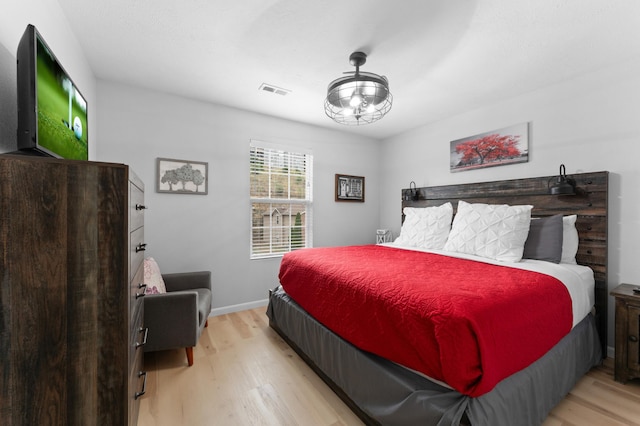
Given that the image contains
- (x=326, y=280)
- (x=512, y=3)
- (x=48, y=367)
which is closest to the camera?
(x=48, y=367)

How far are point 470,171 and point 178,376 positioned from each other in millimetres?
3658

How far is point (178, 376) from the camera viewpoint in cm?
206

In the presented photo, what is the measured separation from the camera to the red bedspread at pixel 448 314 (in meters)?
1.16

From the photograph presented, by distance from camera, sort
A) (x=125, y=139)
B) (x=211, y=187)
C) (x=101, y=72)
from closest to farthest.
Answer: (x=101, y=72), (x=125, y=139), (x=211, y=187)

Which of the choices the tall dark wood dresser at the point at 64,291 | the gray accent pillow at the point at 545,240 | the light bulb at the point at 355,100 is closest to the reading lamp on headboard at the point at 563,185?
the gray accent pillow at the point at 545,240

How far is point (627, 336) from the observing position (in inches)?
78.0

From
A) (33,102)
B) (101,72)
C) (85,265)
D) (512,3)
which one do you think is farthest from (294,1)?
(101,72)

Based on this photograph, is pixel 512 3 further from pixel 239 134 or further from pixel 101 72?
pixel 101 72

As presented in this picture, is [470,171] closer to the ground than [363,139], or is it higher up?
closer to the ground

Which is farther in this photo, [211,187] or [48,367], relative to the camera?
[211,187]

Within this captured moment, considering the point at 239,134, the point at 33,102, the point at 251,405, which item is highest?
the point at 239,134

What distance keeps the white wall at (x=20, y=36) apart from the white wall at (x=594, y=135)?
3875mm

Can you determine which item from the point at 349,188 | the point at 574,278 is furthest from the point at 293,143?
the point at 574,278

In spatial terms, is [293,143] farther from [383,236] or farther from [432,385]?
[432,385]
